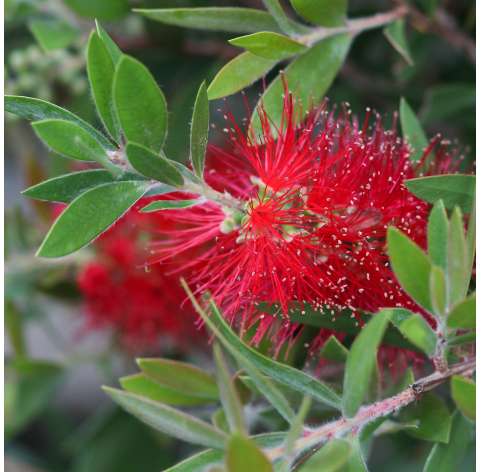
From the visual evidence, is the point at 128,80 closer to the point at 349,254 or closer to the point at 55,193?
the point at 55,193

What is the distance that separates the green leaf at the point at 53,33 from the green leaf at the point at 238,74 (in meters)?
0.37

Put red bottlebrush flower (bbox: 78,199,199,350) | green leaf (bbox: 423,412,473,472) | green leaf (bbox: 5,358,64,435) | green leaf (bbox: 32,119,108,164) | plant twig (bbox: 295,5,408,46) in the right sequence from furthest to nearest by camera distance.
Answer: green leaf (bbox: 5,358,64,435), red bottlebrush flower (bbox: 78,199,199,350), plant twig (bbox: 295,5,408,46), green leaf (bbox: 423,412,473,472), green leaf (bbox: 32,119,108,164)

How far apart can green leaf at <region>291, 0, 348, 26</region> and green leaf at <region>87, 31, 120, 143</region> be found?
0.24 m

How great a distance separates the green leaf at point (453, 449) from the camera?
29.4 inches

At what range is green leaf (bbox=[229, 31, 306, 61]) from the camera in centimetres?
75

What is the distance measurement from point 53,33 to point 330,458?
0.75m

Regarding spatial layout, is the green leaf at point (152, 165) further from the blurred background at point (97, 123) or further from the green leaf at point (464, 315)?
the blurred background at point (97, 123)

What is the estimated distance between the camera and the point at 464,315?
24.3 inches

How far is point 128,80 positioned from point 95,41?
0.19ft

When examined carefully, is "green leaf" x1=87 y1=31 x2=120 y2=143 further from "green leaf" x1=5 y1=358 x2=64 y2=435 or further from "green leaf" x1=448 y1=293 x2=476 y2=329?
"green leaf" x1=5 y1=358 x2=64 y2=435

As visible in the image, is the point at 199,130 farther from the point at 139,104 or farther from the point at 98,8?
the point at 98,8

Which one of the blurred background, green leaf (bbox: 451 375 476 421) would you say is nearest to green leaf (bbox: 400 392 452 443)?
green leaf (bbox: 451 375 476 421)

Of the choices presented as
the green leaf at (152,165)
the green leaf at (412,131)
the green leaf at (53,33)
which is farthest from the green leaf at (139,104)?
the green leaf at (53,33)

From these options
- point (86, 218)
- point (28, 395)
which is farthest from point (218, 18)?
point (28, 395)
